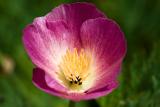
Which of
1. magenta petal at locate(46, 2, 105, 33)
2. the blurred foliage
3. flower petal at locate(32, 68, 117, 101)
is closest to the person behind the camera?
flower petal at locate(32, 68, 117, 101)

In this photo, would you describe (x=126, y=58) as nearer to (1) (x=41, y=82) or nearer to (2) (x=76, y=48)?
(2) (x=76, y=48)

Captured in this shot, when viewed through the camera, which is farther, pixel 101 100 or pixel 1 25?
pixel 1 25

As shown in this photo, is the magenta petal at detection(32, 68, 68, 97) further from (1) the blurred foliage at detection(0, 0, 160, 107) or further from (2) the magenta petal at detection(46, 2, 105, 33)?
(1) the blurred foliage at detection(0, 0, 160, 107)

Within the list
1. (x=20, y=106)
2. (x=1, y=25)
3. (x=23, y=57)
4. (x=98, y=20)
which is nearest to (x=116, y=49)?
(x=98, y=20)

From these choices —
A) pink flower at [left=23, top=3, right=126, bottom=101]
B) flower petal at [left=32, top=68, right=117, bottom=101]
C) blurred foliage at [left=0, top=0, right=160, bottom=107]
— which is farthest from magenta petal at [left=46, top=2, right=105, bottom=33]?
blurred foliage at [left=0, top=0, right=160, bottom=107]

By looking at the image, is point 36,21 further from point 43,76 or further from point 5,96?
point 5,96

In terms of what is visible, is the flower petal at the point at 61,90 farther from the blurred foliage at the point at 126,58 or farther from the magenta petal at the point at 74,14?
the blurred foliage at the point at 126,58

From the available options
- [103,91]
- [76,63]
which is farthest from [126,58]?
[103,91]
